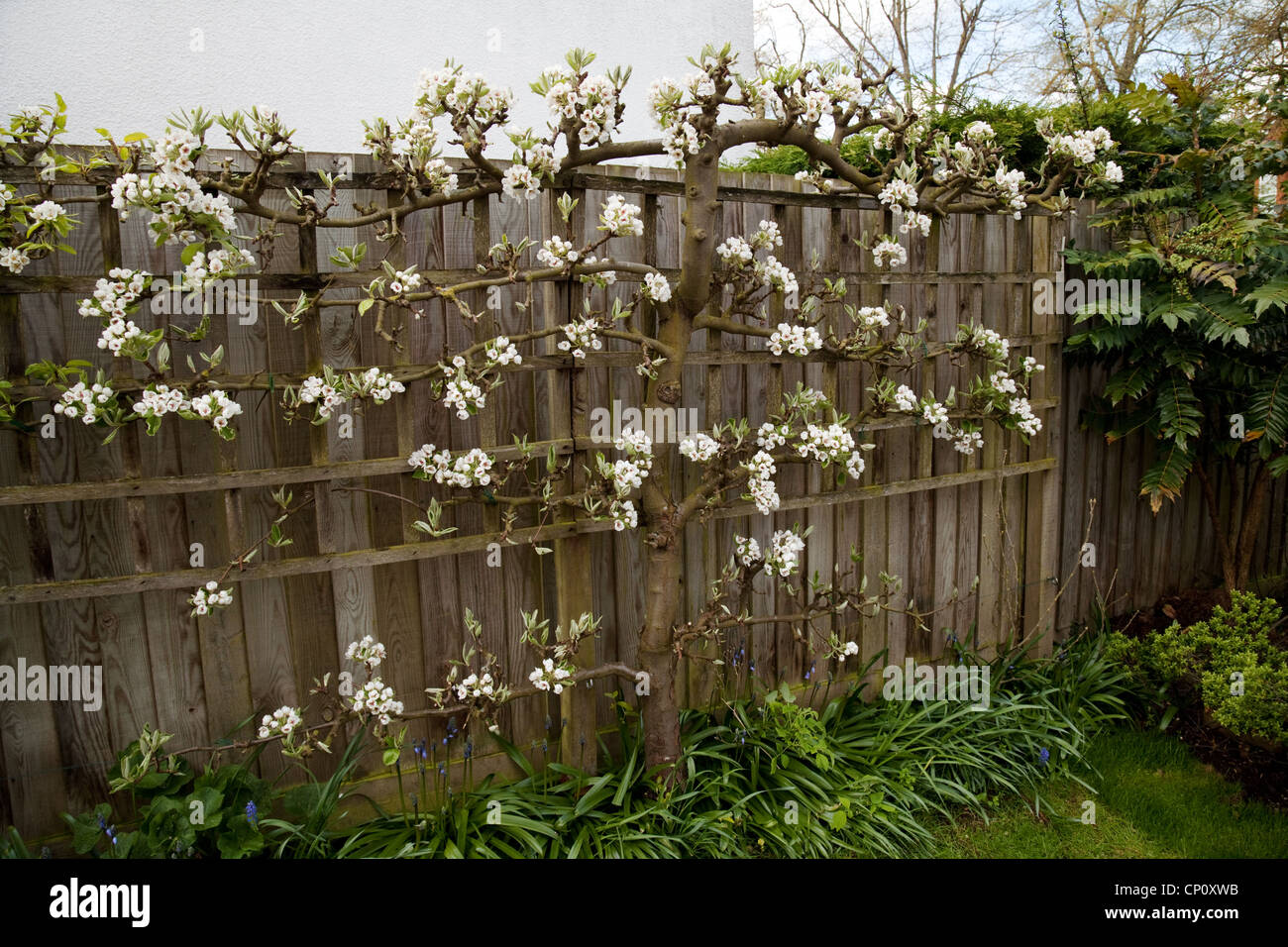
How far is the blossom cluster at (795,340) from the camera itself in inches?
118

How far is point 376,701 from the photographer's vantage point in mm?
2717

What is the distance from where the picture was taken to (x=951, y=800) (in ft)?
11.3

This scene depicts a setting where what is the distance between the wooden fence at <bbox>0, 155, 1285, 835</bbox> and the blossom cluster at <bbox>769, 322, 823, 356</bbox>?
0.30m

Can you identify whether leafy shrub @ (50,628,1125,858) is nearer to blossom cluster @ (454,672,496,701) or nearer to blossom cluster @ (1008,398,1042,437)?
blossom cluster @ (454,672,496,701)

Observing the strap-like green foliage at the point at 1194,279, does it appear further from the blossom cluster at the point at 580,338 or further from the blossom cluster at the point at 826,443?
the blossom cluster at the point at 580,338

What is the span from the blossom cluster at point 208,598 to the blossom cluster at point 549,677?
0.97 meters

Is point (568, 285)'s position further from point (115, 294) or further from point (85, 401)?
point (85, 401)

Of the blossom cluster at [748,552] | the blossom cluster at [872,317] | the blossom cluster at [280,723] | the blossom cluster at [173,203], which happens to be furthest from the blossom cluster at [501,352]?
the blossom cluster at [872,317]

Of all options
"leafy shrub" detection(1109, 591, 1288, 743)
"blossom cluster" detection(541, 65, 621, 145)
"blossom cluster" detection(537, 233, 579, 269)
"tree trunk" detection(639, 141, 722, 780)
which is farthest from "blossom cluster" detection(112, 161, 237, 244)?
"leafy shrub" detection(1109, 591, 1288, 743)

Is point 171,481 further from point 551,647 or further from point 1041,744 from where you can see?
point 1041,744

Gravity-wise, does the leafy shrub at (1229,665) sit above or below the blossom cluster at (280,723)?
below

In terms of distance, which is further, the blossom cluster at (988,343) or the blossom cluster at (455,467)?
the blossom cluster at (988,343)

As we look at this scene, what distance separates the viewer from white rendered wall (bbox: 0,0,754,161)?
4.34 m
